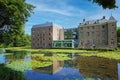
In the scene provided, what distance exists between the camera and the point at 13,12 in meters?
15.6

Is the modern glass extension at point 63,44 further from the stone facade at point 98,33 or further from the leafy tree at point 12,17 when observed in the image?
the leafy tree at point 12,17

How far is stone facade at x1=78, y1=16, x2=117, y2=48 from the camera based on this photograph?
49.9 metres

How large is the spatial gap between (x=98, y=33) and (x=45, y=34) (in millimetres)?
21250

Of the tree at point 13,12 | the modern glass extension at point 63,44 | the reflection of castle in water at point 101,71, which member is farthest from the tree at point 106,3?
the modern glass extension at point 63,44

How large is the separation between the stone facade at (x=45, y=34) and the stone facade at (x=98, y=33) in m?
10.9

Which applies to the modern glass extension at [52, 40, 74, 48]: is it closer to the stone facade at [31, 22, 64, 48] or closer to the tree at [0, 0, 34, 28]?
the stone facade at [31, 22, 64, 48]

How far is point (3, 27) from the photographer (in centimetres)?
1744

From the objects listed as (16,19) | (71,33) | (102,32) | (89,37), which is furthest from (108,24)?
(16,19)

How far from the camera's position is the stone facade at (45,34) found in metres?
64.4

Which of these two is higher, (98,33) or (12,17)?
(98,33)

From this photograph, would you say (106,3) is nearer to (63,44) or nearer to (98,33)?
(98,33)

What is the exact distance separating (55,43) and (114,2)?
5769cm

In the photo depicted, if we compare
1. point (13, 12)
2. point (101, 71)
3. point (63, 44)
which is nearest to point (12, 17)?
point (13, 12)

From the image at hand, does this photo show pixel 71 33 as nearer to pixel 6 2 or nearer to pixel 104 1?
pixel 6 2
